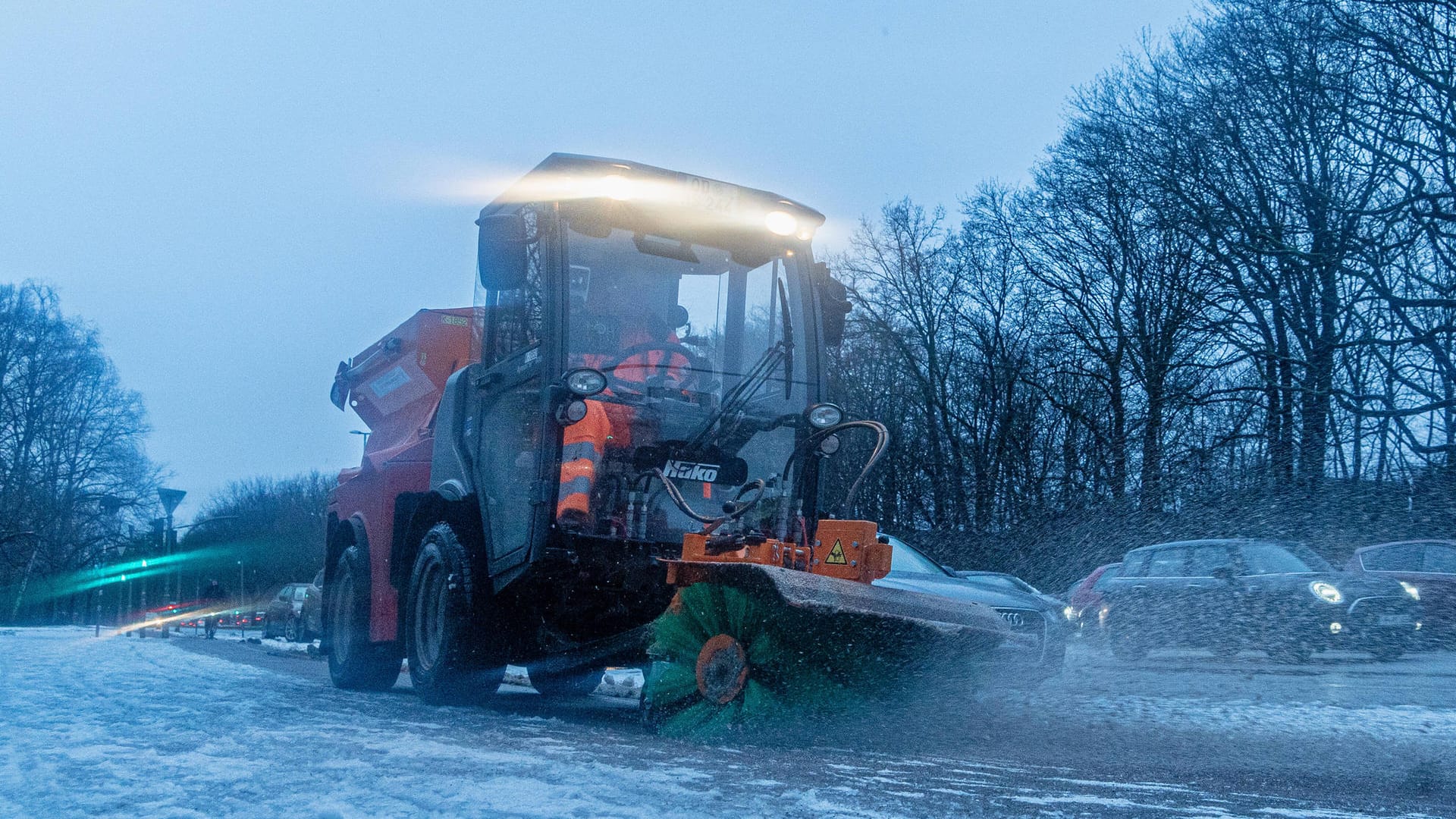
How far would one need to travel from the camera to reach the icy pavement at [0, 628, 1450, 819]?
369 centimetres

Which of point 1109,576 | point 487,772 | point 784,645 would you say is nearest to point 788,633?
point 784,645

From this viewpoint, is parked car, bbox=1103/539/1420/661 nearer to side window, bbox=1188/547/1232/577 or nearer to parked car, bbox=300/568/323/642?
side window, bbox=1188/547/1232/577

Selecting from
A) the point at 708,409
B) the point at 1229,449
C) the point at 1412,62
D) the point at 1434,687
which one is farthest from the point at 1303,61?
the point at 708,409

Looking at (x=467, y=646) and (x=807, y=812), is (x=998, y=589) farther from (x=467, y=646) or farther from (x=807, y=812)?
(x=807, y=812)

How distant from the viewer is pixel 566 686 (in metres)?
9.21

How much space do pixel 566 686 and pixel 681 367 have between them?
3.35 meters

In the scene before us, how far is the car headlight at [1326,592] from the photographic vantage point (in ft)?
42.9

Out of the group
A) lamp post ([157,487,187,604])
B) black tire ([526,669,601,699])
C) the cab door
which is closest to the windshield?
the cab door

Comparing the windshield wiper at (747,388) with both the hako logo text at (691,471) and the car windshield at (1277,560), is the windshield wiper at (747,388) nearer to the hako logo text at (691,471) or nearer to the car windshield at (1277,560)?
the hako logo text at (691,471)

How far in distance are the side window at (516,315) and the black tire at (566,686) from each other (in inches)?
83.8

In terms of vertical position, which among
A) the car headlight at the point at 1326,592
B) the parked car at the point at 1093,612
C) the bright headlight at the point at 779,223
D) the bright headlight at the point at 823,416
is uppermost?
the bright headlight at the point at 779,223

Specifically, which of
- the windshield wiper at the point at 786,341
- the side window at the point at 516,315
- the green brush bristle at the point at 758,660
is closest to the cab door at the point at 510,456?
the side window at the point at 516,315

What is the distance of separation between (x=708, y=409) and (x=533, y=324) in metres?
1.01

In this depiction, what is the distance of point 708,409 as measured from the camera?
6.78 meters
